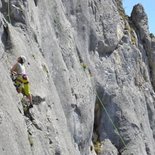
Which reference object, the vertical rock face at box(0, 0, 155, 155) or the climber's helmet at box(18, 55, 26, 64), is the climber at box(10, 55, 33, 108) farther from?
the vertical rock face at box(0, 0, 155, 155)

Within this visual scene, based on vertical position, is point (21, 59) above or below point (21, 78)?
above

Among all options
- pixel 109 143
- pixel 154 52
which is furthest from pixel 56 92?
pixel 154 52

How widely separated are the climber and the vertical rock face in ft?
0.94

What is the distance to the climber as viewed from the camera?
715 inches

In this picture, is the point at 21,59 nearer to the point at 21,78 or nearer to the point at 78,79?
the point at 21,78

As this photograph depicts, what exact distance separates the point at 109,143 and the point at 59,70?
8498 mm

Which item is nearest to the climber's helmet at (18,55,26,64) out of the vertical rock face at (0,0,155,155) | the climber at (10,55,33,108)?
the climber at (10,55,33,108)

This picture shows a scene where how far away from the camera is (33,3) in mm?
23188

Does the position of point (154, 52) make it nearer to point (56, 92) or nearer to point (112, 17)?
point (112, 17)

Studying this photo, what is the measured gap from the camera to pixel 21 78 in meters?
18.2

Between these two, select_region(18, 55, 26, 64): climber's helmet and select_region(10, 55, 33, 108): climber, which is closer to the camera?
select_region(10, 55, 33, 108): climber

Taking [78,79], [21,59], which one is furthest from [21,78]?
[78,79]

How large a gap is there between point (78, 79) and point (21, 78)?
8.79 meters

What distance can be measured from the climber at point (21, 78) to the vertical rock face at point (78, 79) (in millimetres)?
286
